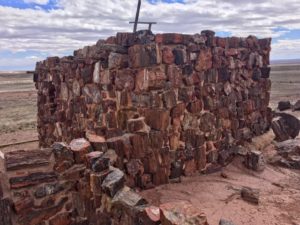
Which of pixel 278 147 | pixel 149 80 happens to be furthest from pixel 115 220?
pixel 278 147

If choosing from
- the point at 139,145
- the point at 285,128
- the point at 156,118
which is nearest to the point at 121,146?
the point at 139,145

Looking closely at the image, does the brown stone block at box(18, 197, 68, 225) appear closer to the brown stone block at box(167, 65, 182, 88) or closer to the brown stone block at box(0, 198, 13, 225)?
the brown stone block at box(0, 198, 13, 225)

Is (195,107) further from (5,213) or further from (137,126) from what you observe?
(5,213)

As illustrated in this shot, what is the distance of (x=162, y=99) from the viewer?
572 centimetres

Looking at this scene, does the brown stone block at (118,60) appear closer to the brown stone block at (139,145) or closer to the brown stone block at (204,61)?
the brown stone block at (139,145)

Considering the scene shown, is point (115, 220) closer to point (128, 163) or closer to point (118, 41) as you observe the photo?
point (128, 163)

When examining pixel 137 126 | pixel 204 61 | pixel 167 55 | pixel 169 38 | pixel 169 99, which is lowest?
pixel 137 126

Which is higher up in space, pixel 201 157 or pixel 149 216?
pixel 149 216

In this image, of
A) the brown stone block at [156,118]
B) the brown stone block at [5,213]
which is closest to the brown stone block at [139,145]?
the brown stone block at [156,118]

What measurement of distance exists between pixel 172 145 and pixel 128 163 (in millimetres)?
913

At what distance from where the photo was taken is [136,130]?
18.4ft

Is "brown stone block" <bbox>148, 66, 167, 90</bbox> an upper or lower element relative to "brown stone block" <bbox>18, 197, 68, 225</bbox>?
upper

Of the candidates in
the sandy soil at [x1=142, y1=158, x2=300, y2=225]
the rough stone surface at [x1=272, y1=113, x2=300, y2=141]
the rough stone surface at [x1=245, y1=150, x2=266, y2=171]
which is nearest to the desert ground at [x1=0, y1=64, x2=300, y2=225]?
the sandy soil at [x1=142, y1=158, x2=300, y2=225]

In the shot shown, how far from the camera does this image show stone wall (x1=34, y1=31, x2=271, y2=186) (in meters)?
5.62
